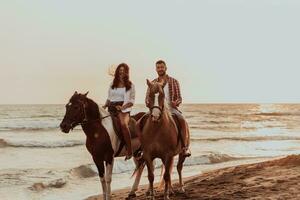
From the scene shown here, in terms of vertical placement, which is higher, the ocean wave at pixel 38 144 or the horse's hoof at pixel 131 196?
the horse's hoof at pixel 131 196

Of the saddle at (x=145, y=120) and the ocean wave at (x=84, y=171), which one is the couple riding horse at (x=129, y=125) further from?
the ocean wave at (x=84, y=171)

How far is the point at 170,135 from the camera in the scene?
7.99m

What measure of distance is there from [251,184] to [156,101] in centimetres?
304

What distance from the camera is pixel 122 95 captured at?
8.91 metres

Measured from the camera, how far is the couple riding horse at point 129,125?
7922 millimetres

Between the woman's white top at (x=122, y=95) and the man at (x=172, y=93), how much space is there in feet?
2.07

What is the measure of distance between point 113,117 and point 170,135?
1.47m

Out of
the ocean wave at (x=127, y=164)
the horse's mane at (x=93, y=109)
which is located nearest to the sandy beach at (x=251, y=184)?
the horse's mane at (x=93, y=109)

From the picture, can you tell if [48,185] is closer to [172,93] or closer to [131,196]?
[131,196]

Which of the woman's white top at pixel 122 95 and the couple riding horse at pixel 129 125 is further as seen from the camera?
the woman's white top at pixel 122 95

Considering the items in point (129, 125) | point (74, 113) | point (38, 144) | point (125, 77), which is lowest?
point (38, 144)

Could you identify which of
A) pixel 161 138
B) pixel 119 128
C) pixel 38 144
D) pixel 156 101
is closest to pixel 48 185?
pixel 119 128

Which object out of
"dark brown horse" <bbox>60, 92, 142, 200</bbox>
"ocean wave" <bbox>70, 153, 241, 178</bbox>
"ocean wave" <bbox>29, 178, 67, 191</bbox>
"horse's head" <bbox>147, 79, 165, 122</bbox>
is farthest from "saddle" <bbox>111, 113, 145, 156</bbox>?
"ocean wave" <bbox>29, 178, 67, 191</bbox>

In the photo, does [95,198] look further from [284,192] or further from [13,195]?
[284,192]
